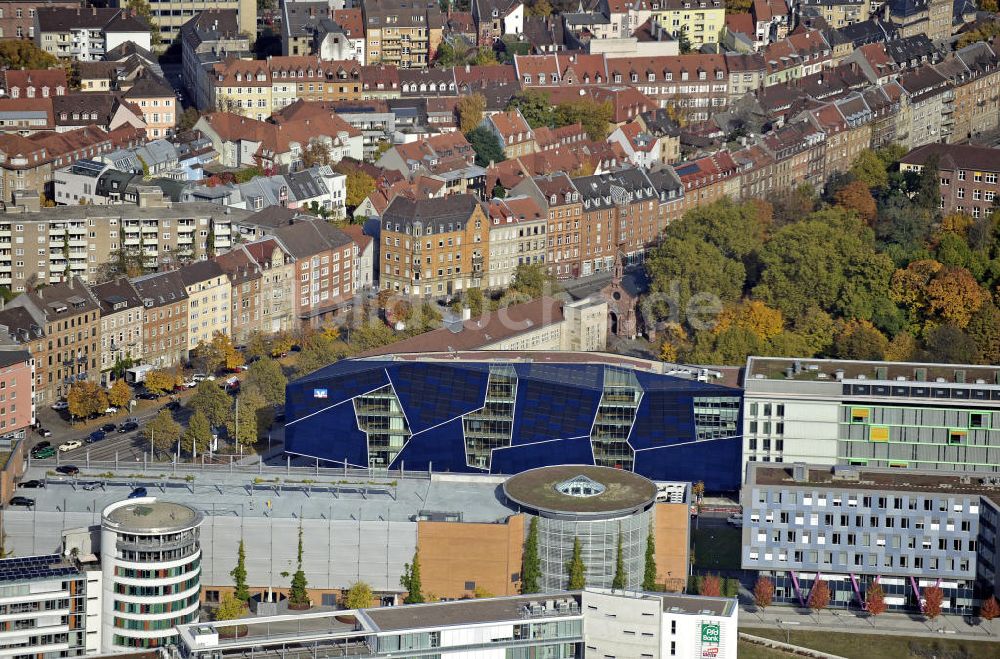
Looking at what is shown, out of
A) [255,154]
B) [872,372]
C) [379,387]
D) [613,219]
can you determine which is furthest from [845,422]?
[255,154]

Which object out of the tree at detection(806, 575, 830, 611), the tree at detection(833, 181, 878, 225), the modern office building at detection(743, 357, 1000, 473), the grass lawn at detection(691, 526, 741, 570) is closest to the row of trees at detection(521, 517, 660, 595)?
the grass lawn at detection(691, 526, 741, 570)

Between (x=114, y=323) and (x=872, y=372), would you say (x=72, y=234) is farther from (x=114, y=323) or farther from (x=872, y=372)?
(x=872, y=372)

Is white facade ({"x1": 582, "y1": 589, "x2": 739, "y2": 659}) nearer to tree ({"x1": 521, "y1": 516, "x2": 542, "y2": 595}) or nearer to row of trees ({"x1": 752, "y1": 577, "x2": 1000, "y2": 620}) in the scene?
tree ({"x1": 521, "y1": 516, "x2": 542, "y2": 595})

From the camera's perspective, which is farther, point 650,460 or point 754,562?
point 650,460

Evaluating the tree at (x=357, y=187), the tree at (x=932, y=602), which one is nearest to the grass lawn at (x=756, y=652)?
the tree at (x=932, y=602)

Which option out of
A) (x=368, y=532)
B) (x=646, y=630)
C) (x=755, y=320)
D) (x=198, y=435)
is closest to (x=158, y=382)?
(x=198, y=435)

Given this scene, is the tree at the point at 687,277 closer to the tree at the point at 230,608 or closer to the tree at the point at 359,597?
the tree at the point at 359,597
